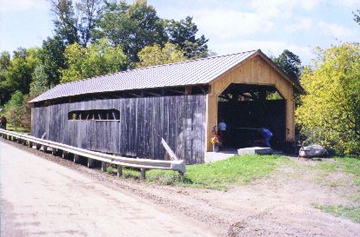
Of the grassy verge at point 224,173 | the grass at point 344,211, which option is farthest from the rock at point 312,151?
the grass at point 344,211

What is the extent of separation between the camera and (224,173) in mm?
10922

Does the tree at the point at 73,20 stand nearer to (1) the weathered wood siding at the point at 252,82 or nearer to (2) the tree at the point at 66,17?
(2) the tree at the point at 66,17

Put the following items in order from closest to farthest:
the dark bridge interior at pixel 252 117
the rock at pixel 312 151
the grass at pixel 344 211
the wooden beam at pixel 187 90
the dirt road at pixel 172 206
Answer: the dirt road at pixel 172 206
the grass at pixel 344 211
the rock at pixel 312 151
the wooden beam at pixel 187 90
the dark bridge interior at pixel 252 117

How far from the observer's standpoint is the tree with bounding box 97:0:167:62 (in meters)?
54.8

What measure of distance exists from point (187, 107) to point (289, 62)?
28292 mm

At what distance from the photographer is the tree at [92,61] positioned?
40156 mm

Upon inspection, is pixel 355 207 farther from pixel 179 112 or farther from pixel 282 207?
pixel 179 112

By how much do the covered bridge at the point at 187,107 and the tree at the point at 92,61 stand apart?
1987 centimetres

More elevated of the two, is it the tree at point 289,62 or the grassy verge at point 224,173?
the tree at point 289,62

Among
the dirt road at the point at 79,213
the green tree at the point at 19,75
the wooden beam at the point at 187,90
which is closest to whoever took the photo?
the dirt road at the point at 79,213

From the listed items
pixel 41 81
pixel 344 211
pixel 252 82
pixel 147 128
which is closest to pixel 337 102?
pixel 252 82

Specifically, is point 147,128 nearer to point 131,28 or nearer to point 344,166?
point 344,166

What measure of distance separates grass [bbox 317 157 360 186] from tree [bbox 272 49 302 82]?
83.4ft

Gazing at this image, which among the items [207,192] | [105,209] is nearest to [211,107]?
[207,192]
